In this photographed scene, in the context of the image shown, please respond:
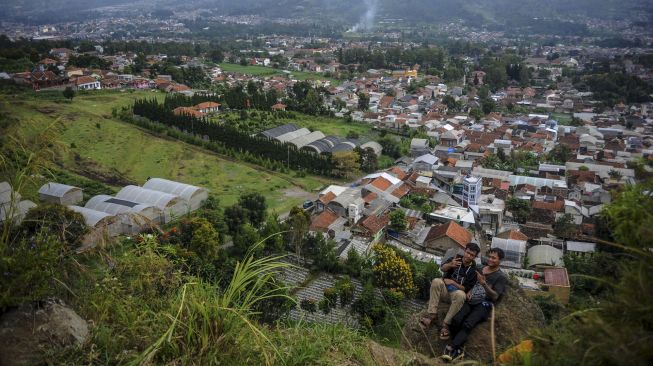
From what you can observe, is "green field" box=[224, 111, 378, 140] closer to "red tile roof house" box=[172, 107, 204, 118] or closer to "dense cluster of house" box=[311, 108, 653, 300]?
"red tile roof house" box=[172, 107, 204, 118]

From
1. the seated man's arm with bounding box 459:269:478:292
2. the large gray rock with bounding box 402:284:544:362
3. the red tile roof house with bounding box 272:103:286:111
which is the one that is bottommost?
the red tile roof house with bounding box 272:103:286:111

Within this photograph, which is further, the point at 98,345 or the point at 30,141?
the point at 30,141

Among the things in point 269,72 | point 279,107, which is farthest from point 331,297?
point 269,72

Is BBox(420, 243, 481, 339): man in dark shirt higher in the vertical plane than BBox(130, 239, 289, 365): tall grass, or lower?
lower

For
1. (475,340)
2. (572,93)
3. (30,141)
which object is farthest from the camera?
(572,93)

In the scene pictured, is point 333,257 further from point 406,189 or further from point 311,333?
point 311,333

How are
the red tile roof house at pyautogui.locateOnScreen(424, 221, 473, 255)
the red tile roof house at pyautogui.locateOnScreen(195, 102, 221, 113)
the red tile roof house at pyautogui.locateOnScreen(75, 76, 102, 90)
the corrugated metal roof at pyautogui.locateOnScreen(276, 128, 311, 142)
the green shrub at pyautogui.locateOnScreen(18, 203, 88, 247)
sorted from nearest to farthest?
the green shrub at pyautogui.locateOnScreen(18, 203, 88, 247) < the red tile roof house at pyautogui.locateOnScreen(424, 221, 473, 255) < the corrugated metal roof at pyautogui.locateOnScreen(276, 128, 311, 142) < the red tile roof house at pyautogui.locateOnScreen(195, 102, 221, 113) < the red tile roof house at pyautogui.locateOnScreen(75, 76, 102, 90)

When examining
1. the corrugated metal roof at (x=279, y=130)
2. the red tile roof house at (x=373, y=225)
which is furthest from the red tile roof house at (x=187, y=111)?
the red tile roof house at (x=373, y=225)

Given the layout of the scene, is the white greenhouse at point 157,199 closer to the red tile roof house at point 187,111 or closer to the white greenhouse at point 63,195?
the white greenhouse at point 63,195

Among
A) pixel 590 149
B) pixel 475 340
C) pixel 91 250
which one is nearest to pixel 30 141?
pixel 91 250

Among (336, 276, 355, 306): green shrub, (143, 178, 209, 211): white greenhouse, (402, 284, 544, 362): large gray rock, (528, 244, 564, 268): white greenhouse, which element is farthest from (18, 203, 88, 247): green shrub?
(143, 178, 209, 211): white greenhouse
